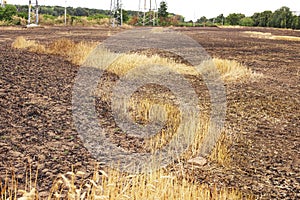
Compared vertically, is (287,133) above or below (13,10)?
below

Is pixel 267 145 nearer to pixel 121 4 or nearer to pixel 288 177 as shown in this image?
pixel 288 177

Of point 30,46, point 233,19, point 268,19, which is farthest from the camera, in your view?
point 233,19

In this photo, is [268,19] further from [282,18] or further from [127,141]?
[127,141]

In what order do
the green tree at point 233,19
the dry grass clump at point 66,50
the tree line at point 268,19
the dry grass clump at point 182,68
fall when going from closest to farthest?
the dry grass clump at point 182,68 < the dry grass clump at point 66,50 < the tree line at point 268,19 < the green tree at point 233,19

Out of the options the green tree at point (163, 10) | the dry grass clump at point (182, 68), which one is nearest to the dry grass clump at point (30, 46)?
the dry grass clump at point (182, 68)

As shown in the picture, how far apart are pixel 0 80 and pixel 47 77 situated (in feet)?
2.94

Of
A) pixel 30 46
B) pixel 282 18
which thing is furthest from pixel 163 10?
pixel 30 46

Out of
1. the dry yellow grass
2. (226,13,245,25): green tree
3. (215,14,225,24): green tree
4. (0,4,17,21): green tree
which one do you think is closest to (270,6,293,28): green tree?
(226,13,245,25): green tree

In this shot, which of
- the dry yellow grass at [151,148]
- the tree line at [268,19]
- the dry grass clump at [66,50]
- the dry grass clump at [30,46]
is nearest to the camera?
the dry yellow grass at [151,148]

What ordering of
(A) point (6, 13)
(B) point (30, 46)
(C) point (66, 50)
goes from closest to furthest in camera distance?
1. (C) point (66, 50)
2. (B) point (30, 46)
3. (A) point (6, 13)

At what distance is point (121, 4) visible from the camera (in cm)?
4291

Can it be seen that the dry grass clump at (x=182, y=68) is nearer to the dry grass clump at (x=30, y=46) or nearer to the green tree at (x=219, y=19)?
the dry grass clump at (x=30, y=46)

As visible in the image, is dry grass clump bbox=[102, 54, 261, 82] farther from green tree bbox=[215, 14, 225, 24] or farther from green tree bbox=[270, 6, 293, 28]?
green tree bbox=[215, 14, 225, 24]

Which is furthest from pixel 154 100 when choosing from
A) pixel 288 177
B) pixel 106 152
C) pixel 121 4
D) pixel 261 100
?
pixel 121 4
